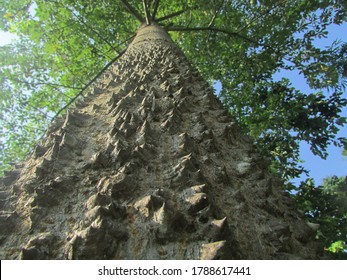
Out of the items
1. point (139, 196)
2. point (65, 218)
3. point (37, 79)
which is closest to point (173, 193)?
point (139, 196)

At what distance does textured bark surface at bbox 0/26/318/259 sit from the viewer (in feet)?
3.72

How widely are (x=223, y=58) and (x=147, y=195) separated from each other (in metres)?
7.22

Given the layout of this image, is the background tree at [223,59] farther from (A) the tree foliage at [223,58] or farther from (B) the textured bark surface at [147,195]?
(B) the textured bark surface at [147,195]

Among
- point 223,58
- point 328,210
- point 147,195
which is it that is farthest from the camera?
point 223,58

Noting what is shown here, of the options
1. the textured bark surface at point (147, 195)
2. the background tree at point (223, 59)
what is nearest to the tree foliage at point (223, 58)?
the background tree at point (223, 59)

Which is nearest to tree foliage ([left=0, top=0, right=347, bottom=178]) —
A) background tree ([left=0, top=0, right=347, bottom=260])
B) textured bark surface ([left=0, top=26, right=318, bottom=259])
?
background tree ([left=0, top=0, right=347, bottom=260])

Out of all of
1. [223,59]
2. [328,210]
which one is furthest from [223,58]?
[328,210]

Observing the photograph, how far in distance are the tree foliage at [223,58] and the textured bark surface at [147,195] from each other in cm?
473

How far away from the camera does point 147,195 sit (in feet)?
4.43

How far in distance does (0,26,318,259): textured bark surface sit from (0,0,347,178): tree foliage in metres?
4.73

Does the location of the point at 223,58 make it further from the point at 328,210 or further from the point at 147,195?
the point at 147,195

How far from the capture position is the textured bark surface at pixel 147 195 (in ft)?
3.72
